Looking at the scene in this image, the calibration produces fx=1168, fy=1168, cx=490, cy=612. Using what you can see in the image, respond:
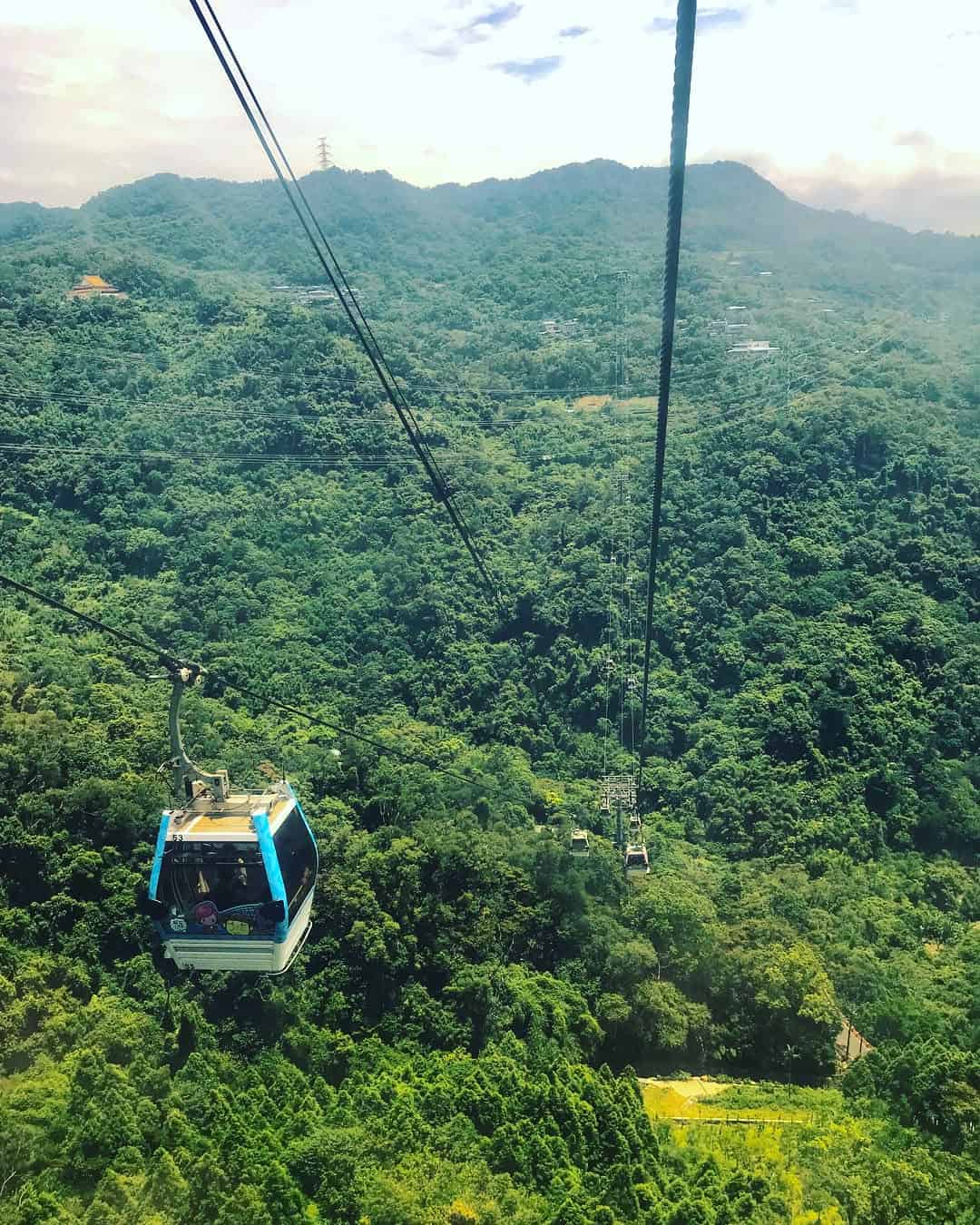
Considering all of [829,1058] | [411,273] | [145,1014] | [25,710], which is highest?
[411,273]

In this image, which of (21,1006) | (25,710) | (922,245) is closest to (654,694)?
(25,710)

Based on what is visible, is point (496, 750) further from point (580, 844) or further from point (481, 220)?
point (481, 220)

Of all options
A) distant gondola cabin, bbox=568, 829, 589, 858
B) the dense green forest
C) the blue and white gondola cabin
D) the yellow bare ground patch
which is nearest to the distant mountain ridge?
the dense green forest

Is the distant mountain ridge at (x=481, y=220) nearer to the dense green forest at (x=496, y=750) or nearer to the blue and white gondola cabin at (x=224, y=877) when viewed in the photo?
the dense green forest at (x=496, y=750)

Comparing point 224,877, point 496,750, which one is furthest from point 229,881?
point 496,750

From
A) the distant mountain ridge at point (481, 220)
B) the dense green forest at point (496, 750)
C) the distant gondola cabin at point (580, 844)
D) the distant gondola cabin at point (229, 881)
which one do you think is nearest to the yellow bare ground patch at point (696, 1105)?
the dense green forest at point (496, 750)

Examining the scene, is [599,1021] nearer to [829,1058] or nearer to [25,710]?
[829,1058]
